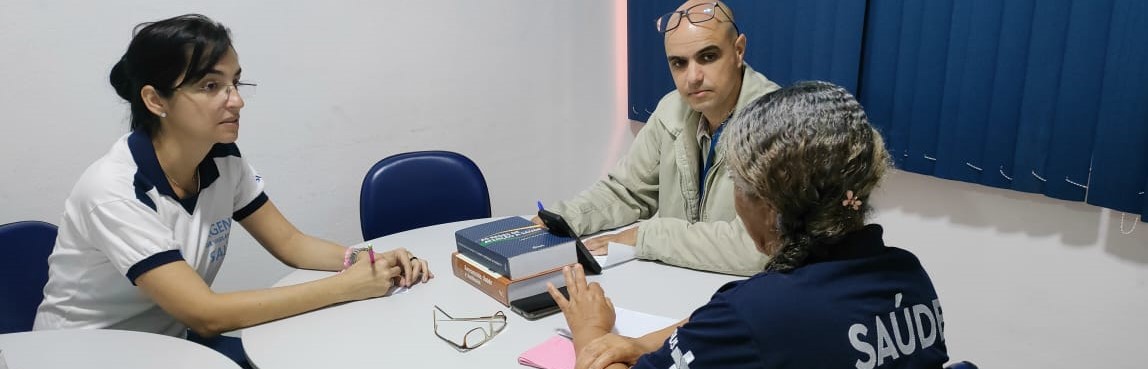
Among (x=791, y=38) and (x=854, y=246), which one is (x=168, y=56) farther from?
(x=791, y=38)

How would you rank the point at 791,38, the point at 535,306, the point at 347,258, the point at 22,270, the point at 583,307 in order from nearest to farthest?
the point at 583,307 → the point at 535,306 → the point at 22,270 → the point at 347,258 → the point at 791,38

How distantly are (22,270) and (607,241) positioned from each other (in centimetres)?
153

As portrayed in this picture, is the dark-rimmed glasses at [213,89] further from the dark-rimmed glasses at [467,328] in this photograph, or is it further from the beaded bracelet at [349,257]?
the dark-rimmed glasses at [467,328]

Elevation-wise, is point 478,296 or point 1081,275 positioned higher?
point 478,296

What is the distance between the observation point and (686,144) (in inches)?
90.2

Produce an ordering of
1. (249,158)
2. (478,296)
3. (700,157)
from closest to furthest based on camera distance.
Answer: (478,296) → (700,157) → (249,158)

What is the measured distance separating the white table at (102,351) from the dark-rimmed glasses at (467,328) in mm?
413

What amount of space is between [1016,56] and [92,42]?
9.82 ft

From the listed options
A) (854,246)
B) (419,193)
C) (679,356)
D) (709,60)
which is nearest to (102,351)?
(679,356)

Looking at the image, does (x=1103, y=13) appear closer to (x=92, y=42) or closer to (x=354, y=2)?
(x=354, y=2)

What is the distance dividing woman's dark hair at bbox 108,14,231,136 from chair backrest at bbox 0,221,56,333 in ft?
1.68

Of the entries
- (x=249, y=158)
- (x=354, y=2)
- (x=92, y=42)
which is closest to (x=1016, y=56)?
(x=354, y=2)

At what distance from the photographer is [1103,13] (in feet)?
7.10

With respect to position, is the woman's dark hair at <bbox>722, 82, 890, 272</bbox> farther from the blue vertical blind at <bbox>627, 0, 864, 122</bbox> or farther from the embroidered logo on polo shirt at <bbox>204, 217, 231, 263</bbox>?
the blue vertical blind at <bbox>627, 0, 864, 122</bbox>
